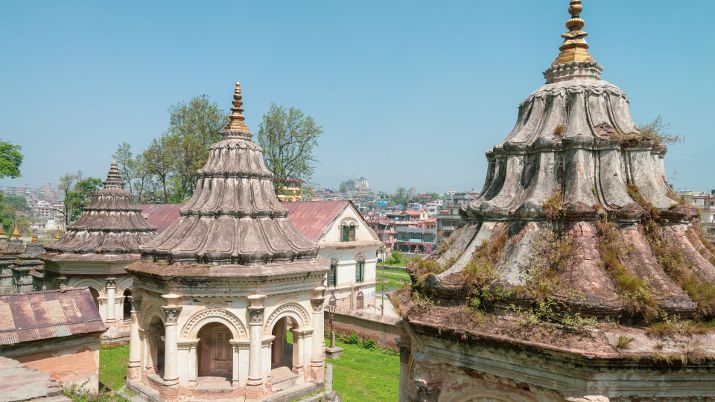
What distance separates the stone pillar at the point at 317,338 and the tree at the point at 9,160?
131 feet

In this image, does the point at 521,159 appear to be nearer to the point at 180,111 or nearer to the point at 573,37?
the point at 573,37

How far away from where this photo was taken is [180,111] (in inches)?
1699

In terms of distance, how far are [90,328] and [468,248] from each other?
11841 millimetres

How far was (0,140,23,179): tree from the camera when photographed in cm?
4444

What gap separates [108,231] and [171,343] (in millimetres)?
11095

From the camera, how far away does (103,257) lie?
22.4m

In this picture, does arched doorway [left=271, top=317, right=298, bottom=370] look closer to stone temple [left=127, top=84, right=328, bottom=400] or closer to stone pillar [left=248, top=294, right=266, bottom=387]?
stone temple [left=127, top=84, right=328, bottom=400]

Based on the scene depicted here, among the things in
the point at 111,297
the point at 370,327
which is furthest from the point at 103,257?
the point at 370,327

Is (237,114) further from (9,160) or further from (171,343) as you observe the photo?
(9,160)

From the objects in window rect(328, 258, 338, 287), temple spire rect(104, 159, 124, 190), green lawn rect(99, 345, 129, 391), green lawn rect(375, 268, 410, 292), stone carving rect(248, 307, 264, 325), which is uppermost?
temple spire rect(104, 159, 124, 190)

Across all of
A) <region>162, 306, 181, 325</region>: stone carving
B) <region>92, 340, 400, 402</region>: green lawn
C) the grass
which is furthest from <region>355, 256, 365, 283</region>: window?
<region>162, 306, 181, 325</region>: stone carving

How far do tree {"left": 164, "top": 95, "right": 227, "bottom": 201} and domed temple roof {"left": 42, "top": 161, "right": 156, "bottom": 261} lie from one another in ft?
52.1

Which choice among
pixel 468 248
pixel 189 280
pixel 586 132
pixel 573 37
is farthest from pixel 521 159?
pixel 189 280

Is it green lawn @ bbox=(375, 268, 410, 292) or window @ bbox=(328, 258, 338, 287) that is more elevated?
window @ bbox=(328, 258, 338, 287)
